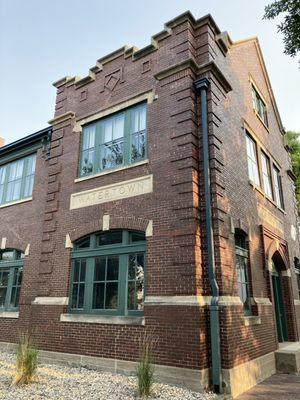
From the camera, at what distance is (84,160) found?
11.2 meters

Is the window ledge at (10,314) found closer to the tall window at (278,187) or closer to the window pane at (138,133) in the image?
the window pane at (138,133)

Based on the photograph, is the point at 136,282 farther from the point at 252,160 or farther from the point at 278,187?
the point at 278,187

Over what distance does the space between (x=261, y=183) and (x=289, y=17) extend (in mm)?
5930

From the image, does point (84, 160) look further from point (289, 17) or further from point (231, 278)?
point (289, 17)

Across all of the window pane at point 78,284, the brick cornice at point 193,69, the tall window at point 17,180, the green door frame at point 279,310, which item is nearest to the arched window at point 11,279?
the tall window at point 17,180

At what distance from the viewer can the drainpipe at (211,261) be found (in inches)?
283

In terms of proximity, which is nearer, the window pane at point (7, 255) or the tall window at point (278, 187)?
the window pane at point (7, 255)

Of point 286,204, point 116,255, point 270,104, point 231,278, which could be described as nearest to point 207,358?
point 231,278

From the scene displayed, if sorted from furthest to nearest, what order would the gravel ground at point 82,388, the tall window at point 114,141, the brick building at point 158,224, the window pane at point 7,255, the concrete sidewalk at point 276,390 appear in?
1. the window pane at point 7,255
2. the tall window at point 114,141
3. the brick building at point 158,224
4. the concrete sidewalk at point 276,390
5. the gravel ground at point 82,388

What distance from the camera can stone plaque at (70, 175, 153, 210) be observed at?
9.34 metres

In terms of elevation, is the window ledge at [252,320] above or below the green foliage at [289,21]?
below

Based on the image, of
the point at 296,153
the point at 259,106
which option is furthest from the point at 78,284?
the point at 296,153

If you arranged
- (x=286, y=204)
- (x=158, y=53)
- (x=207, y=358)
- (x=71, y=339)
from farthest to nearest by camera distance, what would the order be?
(x=286, y=204) → (x=158, y=53) → (x=71, y=339) → (x=207, y=358)

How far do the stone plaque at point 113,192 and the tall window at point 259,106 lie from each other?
6663mm
